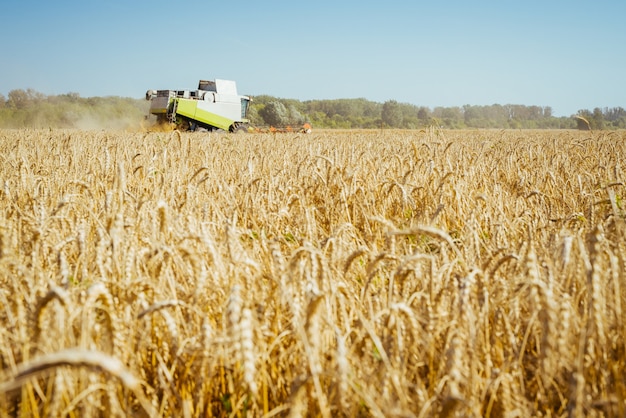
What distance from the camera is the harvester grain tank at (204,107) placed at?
18031 millimetres

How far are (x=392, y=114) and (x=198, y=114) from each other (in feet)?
160

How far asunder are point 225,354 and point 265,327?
6.5 inches

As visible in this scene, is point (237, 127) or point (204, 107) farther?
point (237, 127)

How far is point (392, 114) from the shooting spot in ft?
208

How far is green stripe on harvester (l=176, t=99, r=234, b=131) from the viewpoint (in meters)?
18.0

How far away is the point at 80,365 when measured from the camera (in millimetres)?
462

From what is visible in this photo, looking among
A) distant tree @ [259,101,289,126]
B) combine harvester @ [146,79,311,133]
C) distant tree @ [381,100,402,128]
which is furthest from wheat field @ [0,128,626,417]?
distant tree @ [381,100,402,128]

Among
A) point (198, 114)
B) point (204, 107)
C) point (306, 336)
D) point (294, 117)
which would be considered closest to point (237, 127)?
point (204, 107)

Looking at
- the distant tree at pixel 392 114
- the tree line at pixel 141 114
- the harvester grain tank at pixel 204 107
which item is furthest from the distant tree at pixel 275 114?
the distant tree at pixel 392 114

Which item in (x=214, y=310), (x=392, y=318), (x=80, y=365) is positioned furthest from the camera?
(x=214, y=310)

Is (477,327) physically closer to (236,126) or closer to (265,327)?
(265,327)

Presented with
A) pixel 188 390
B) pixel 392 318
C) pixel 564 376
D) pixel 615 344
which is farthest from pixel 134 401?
pixel 615 344

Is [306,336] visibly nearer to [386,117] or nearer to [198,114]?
[198,114]

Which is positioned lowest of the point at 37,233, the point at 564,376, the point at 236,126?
the point at 564,376
